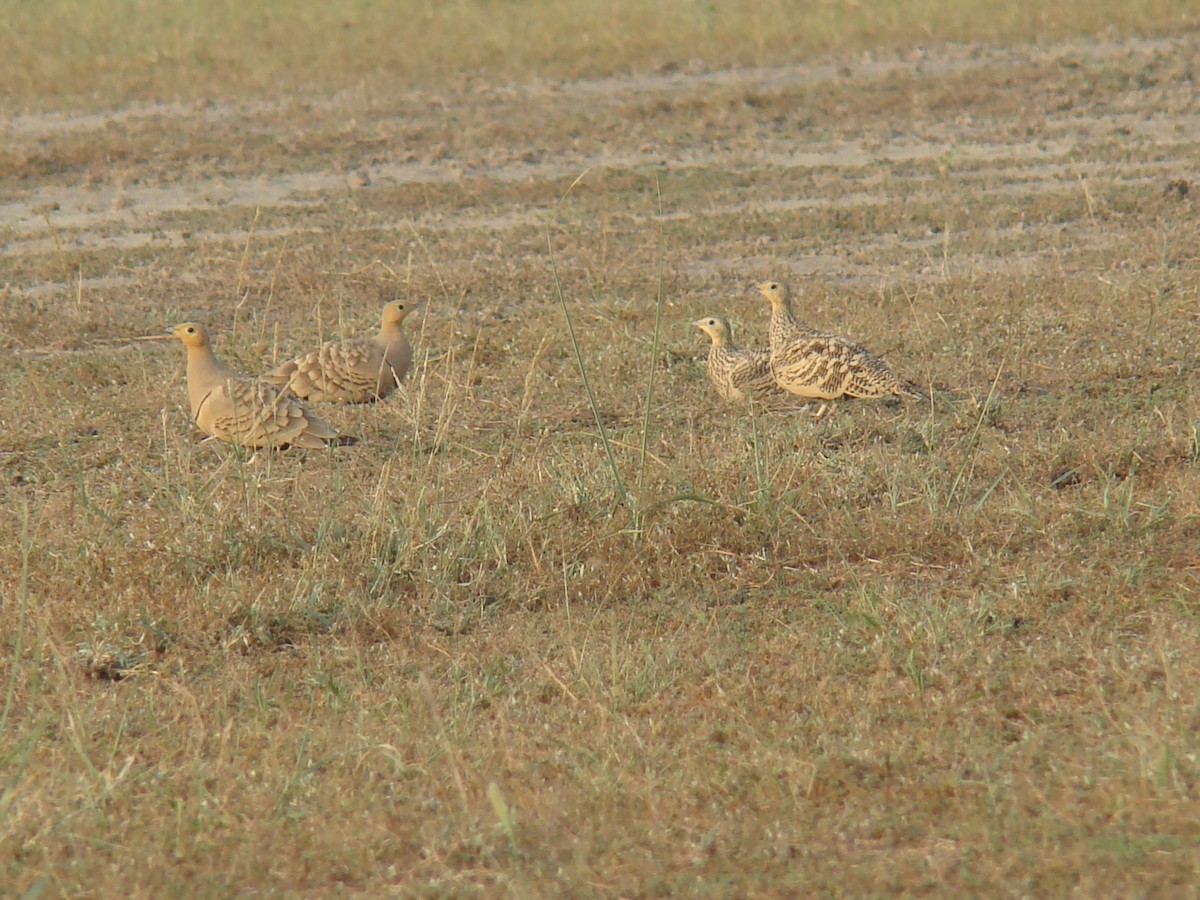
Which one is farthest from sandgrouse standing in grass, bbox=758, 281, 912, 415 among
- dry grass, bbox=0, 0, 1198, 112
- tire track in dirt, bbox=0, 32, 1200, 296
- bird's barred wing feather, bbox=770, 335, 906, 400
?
dry grass, bbox=0, 0, 1198, 112

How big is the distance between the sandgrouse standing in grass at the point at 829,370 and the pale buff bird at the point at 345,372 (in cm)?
185

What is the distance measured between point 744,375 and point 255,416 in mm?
2290

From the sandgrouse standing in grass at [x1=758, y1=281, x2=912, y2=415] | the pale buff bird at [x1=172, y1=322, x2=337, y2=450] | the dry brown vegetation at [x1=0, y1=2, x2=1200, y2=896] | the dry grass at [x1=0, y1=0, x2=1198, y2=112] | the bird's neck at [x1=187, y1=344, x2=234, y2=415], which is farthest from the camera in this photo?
the dry grass at [x1=0, y1=0, x2=1198, y2=112]

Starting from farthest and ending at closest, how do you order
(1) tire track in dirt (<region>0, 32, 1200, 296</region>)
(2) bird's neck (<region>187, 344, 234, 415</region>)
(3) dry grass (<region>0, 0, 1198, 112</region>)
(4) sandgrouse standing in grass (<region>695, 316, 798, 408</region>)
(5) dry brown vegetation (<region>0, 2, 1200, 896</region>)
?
(3) dry grass (<region>0, 0, 1198, 112</region>), (1) tire track in dirt (<region>0, 32, 1200, 296</region>), (4) sandgrouse standing in grass (<region>695, 316, 798, 408</region>), (2) bird's neck (<region>187, 344, 234, 415</region>), (5) dry brown vegetation (<region>0, 2, 1200, 896</region>)

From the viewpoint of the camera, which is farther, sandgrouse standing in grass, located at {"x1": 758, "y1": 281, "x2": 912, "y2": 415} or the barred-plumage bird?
the barred-plumage bird

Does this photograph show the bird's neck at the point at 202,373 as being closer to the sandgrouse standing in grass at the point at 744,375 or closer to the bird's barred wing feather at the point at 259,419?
the bird's barred wing feather at the point at 259,419

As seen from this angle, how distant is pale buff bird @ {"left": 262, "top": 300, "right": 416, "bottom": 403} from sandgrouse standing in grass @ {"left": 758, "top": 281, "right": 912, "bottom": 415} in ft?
6.05

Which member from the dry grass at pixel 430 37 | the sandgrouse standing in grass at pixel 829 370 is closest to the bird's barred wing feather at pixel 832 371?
the sandgrouse standing in grass at pixel 829 370

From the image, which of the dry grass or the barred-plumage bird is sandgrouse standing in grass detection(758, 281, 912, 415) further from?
the dry grass

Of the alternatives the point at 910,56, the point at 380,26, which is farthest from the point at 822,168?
the point at 380,26

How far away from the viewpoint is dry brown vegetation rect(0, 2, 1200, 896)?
3.81m

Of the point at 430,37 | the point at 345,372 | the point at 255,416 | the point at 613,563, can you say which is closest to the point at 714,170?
the point at 430,37

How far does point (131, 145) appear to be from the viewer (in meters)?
12.9

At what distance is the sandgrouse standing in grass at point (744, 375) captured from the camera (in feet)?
24.2
